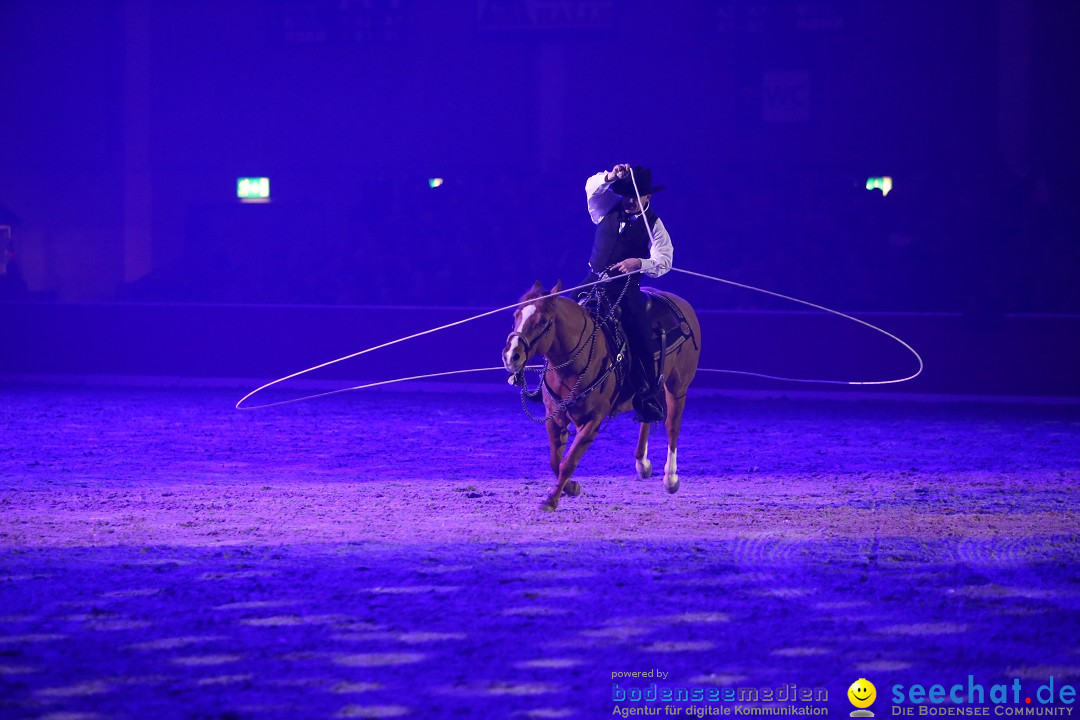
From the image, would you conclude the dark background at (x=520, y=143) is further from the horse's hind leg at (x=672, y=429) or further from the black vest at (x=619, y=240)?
the black vest at (x=619, y=240)

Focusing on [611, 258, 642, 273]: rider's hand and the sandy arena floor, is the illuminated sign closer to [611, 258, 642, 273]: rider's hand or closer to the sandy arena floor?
the sandy arena floor

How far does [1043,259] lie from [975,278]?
2.36 meters

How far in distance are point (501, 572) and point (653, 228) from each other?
126 inches

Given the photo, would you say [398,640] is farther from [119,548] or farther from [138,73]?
[138,73]

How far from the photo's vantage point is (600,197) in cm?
877

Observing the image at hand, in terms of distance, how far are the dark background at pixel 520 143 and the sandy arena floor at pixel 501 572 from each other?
9.45 metres

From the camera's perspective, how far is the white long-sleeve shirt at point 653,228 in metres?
8.59

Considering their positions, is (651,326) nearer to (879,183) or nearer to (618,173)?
(618,173)

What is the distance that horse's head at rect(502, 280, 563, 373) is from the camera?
776 centimetres

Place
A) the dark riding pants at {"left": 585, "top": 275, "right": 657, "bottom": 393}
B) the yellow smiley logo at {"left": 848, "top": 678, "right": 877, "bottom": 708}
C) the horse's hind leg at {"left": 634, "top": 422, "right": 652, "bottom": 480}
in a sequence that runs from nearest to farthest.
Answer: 1. the yellow smiley logo at {"left": 848, "top": 678, "right": 877, "bottom": 708}
2. the dark riding pants at {"left": 585, "top": 275, "right": 657, "bottom": 393}
3. the horse's hind leg at {"left": 634, "top": 422, "right": 652, "bottom": 480}

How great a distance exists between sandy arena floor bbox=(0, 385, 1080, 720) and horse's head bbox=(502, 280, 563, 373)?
1.14 meters

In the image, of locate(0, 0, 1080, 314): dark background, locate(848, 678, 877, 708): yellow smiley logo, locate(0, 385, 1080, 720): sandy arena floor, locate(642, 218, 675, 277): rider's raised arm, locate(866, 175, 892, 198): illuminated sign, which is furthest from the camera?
locate(866, 175, 892, 198): illuminated sign

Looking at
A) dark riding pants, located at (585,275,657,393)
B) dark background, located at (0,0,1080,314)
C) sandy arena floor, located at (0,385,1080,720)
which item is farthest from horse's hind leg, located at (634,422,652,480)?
dark background, located at (0,0,1080,314)

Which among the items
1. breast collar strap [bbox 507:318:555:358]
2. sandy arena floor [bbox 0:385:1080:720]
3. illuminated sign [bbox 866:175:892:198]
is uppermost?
illuminated sign [bbox 866:175:892:198]
